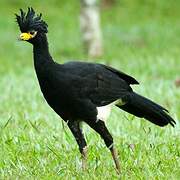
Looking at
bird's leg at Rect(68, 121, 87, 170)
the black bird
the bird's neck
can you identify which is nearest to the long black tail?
the black bird

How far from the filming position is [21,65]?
15656 mm

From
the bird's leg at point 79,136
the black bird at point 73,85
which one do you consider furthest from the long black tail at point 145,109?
the bird's leg at point 79,136

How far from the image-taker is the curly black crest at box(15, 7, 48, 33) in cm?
520

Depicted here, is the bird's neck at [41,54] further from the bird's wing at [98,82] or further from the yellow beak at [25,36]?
the bird's wing at [98,82]

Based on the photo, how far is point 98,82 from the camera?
5504mm

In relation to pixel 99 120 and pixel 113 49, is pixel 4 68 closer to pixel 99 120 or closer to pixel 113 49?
pixel 113 49

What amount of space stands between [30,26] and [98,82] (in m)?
0.73

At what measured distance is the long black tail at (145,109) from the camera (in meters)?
5.71

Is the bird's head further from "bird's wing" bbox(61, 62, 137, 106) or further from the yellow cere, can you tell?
"bird's wing" bbox(61, 62, 137, 106)

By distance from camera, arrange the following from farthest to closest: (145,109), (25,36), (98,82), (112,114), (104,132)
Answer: (112,114), (145,109), (98,82), (104,132), (25,36)

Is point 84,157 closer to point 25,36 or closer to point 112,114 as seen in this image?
point 25,36

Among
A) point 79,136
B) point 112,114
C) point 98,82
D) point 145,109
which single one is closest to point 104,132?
point 79,136

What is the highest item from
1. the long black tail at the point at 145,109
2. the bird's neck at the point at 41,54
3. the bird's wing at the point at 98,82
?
the bird's neck at the point at 41,54

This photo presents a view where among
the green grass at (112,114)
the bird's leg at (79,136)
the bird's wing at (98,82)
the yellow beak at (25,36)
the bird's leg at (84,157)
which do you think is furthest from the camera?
the green grass at (112,114)
